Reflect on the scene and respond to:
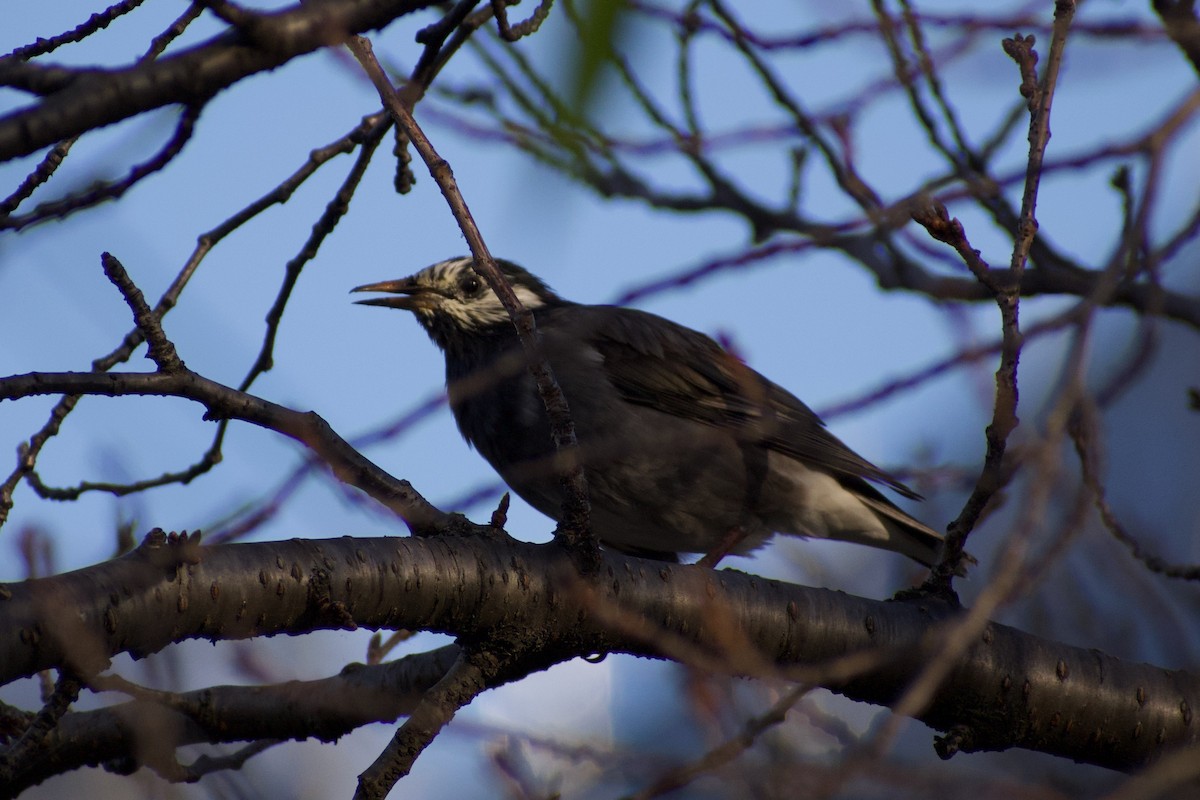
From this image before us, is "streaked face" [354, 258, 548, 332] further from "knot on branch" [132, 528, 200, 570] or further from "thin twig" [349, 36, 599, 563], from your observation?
"knot on branch" [132, 528, 200, 570]

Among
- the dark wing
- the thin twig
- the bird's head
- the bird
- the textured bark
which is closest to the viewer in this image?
the textured bark

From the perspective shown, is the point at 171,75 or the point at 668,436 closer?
the point at 171,75

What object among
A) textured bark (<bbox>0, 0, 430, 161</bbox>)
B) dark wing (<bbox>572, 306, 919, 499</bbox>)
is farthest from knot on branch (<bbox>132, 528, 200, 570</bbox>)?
dark wing (<bbox>572, 306, 919, 499</bbox>)

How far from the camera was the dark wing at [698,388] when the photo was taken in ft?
22.2

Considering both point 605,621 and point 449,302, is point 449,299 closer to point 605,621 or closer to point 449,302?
point 449,302

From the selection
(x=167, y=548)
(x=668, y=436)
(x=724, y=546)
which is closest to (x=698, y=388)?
(x=724, y=546)

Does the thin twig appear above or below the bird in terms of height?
below

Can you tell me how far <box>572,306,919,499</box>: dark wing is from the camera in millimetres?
6762

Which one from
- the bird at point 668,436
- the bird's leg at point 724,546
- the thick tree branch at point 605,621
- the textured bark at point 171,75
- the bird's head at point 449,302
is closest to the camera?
the textured bark at point 171,75

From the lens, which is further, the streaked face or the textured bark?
the streaked face

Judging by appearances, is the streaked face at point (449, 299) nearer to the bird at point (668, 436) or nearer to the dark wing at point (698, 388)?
the bird at point (668, 436)

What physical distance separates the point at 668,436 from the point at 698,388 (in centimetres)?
105

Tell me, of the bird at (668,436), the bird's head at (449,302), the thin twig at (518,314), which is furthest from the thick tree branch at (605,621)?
the bird's head at (449,302)

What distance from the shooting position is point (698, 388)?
7.04 metres
